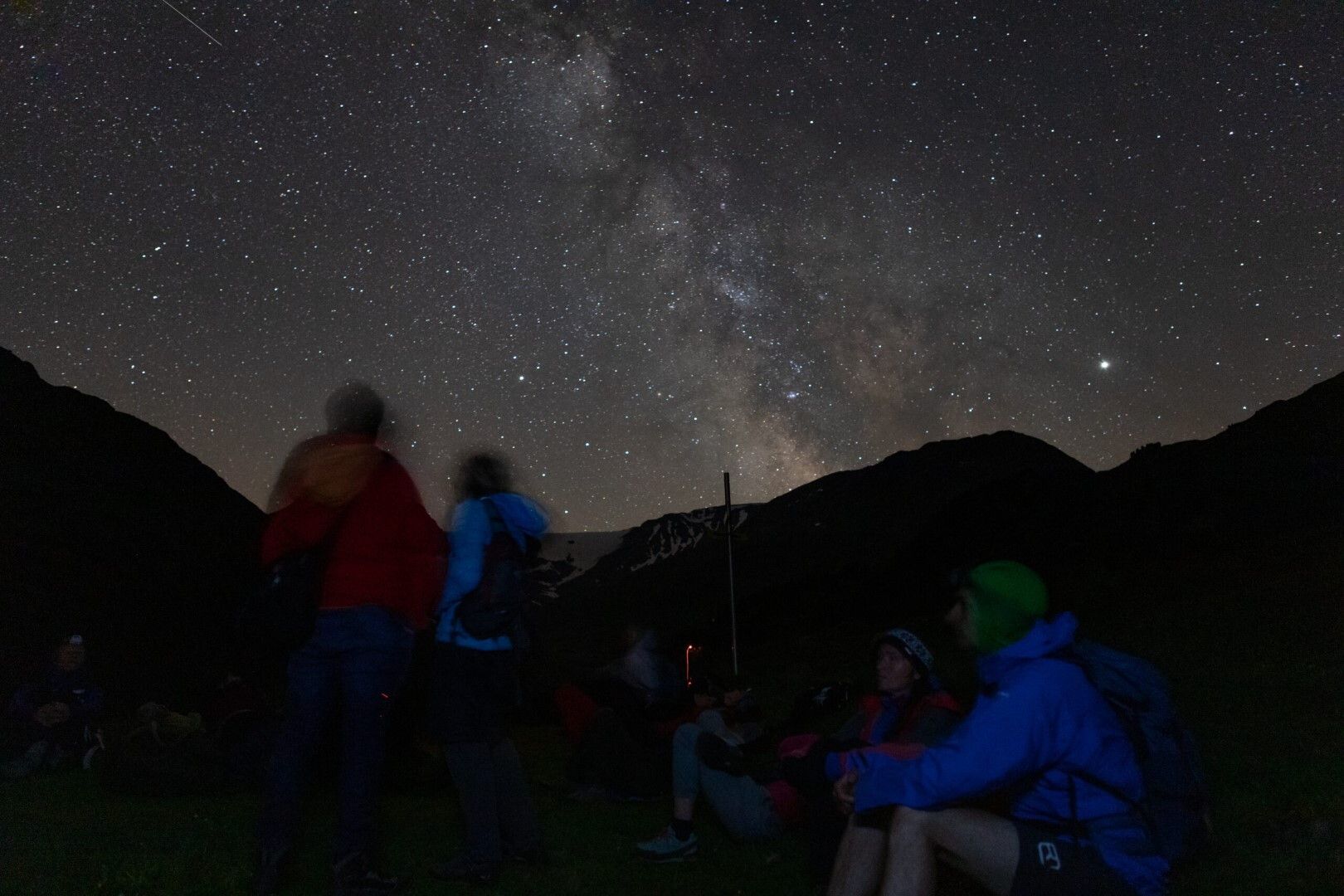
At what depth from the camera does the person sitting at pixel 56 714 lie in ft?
24.5

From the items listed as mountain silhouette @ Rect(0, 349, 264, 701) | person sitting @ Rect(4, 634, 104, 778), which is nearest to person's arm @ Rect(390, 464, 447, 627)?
person sitting @ Rect(4, 634, 104, 778)

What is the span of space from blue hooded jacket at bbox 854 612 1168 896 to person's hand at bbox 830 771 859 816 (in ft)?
1.10

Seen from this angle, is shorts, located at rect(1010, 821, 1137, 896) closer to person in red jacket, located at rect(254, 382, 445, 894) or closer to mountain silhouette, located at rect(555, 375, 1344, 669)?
person in red jacket, located at rect(254, 382, 445, 894)

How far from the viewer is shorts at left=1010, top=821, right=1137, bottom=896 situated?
2.51 m

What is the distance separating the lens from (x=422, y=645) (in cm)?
852

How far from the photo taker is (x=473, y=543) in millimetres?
4133

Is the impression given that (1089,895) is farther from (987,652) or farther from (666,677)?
(666,677)

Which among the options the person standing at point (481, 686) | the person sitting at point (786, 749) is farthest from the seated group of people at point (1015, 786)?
the person standing at point (481, 686)

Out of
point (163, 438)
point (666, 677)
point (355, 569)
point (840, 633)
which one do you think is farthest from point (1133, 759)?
point (163, 438)

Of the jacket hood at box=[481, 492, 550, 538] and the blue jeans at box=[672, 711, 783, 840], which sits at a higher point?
the jacket hood at box=[481, 492, 550, 538]

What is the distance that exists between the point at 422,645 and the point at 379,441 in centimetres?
500

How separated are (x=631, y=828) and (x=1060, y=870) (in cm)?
344

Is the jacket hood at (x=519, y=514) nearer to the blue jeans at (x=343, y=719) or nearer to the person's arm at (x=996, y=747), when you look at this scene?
the blue jeans at (x=343, y=719)

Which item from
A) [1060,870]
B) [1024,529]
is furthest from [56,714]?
[1024,529]
